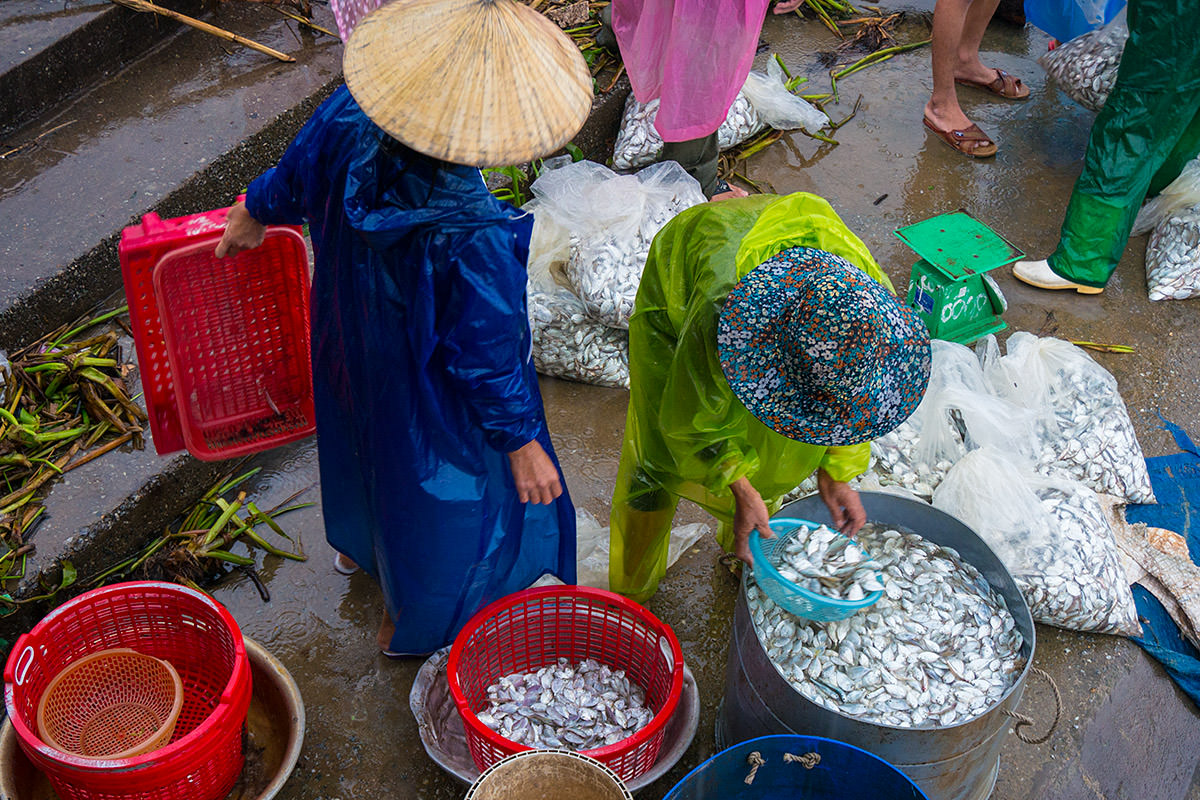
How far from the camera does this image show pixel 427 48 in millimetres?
1710

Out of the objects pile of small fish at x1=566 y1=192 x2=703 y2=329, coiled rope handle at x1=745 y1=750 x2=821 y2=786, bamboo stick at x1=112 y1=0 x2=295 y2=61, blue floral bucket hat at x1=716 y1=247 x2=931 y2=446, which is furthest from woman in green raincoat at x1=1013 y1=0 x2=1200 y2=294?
bamboo stick at x1=112 y1=0 x2=295 y2=61

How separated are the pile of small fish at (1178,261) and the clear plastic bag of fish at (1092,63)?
73cm

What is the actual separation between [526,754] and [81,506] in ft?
5.18

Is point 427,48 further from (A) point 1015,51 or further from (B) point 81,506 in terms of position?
(A) point 1015,51

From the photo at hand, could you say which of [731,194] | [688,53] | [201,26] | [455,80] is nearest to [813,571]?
[455,80]

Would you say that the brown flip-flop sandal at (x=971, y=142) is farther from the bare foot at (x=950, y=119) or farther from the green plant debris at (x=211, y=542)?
the green plant debris at (x=211, y=542)

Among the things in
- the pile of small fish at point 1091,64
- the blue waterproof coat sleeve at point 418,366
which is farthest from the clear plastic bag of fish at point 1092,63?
the blue waterproof coat sleeve at point 418,366

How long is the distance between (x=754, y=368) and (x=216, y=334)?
1560 millimetres

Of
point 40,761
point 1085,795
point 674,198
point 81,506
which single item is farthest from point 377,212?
point 1085,795

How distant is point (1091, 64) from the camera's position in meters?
4.36

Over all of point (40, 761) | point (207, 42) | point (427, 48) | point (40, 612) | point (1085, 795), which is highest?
point (427, 48)

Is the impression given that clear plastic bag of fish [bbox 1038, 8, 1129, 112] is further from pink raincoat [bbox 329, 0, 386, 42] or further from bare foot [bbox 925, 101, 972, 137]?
pink raincoat [bbox 329, 0, 386, 42]

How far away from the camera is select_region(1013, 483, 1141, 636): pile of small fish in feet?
8.75

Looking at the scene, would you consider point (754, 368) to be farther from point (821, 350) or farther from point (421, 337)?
point (421, 337)
